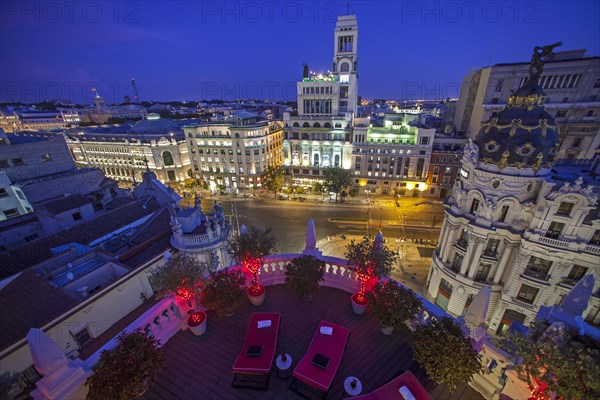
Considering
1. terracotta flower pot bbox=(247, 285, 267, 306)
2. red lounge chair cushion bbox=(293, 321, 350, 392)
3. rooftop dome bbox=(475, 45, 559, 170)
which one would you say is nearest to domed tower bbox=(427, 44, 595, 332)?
rooftop dome bbox=(475, 45, 559, 170)

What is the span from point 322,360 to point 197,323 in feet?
24.3

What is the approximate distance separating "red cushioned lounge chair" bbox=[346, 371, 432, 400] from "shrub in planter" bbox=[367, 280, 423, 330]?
243 centimetres

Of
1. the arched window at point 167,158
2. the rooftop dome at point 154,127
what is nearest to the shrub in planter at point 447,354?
the arched window at point 167,158

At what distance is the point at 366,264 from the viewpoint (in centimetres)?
1497

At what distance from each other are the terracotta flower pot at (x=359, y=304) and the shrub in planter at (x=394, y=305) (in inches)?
69.1

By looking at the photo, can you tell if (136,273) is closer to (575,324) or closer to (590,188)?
(575,324)

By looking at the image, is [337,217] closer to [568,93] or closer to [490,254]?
[490,254]

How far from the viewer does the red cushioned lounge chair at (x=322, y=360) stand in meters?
11.3

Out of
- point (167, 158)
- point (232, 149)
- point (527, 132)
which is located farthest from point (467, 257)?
point (167, 158)

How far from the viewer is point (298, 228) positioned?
2274 inches

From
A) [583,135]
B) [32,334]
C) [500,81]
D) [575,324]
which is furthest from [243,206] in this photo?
[583,135]

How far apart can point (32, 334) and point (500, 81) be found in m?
86.6

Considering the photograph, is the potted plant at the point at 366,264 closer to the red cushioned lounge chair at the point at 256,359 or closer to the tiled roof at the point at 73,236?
the red cushioned lounge chair at the point at 256,359

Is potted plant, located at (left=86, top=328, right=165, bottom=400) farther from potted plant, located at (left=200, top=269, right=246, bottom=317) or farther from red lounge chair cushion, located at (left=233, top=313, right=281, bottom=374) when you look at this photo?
red lounge chair cushion, located at (left=233, top=313, right=281, bottom=374)
